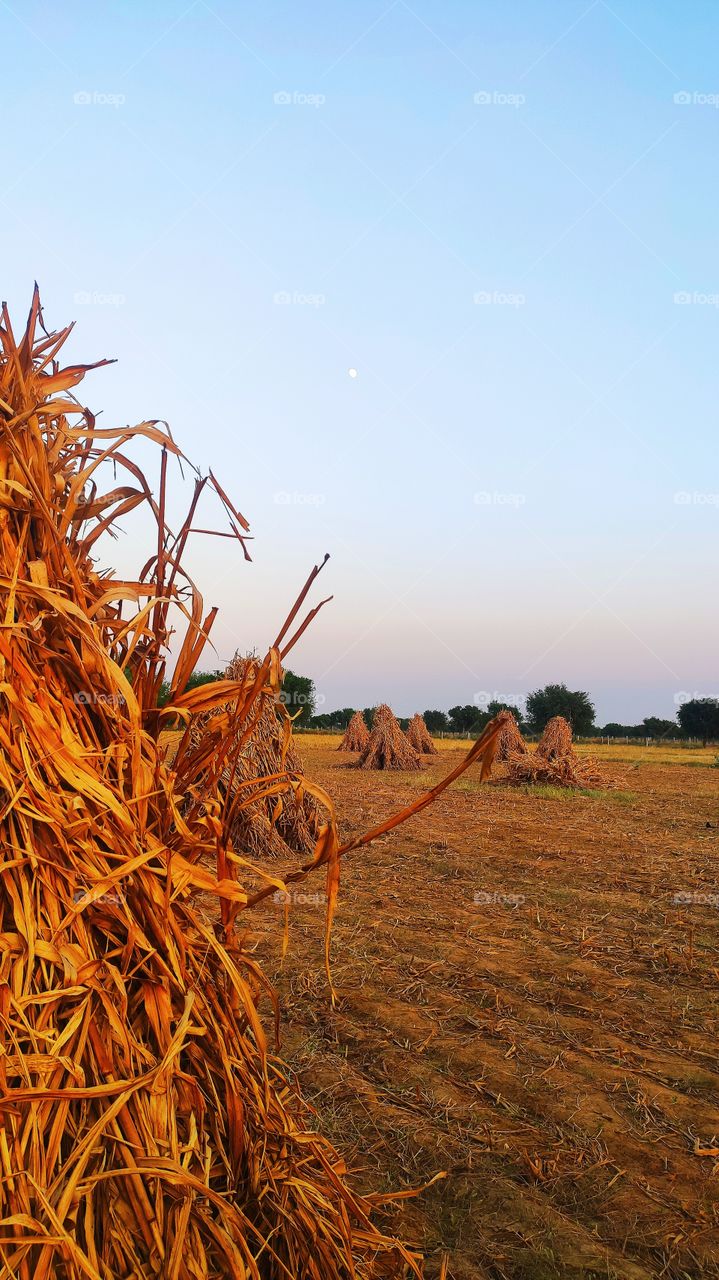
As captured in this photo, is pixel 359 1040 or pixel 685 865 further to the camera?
pixel 685 865

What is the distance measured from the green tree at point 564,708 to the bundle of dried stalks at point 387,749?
153ft

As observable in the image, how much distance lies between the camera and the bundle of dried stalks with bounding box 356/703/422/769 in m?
28.4

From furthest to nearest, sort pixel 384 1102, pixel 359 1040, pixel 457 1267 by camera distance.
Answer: pixel 359 1040 < pixel 384 1102 < pixel 457 1267

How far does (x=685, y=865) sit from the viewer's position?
33.5 ft

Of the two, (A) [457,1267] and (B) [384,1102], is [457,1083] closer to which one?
(B) [384,1102]

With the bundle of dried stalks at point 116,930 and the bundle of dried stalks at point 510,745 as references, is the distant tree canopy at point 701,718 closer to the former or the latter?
the bundle of dried stalks at point 510,745

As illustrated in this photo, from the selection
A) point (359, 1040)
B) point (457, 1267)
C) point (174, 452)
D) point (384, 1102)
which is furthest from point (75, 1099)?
point (359, 1040)

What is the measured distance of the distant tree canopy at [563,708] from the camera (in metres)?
74.5

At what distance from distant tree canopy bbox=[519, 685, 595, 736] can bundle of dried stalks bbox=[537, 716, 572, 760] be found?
51.9 meters

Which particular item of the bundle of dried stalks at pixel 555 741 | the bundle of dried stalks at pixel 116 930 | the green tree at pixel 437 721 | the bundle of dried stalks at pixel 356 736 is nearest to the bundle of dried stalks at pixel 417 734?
the bundle of dried stalks at pixel 356 736

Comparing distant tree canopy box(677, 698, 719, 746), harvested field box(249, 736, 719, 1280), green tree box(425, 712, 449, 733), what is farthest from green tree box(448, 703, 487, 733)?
harvested field box(249, 736, 719, 1280)

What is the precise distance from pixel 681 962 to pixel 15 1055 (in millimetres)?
6037

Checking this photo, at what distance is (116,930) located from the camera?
1635 millimetres

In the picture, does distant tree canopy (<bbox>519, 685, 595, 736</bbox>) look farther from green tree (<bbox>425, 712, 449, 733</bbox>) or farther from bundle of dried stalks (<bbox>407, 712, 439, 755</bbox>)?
bundle of dried stalks (<bbox>407, 712, 439, 755</bbox>)
